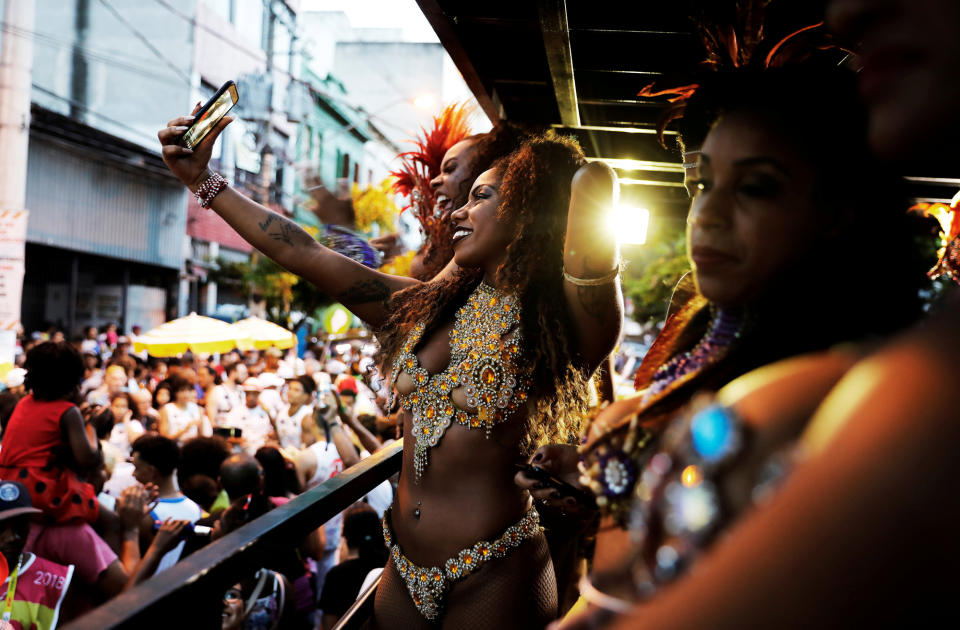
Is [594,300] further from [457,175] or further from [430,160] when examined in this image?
[430,160]

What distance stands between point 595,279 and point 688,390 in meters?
0.97

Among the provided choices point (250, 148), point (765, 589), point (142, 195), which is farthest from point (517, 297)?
point (250, 148)

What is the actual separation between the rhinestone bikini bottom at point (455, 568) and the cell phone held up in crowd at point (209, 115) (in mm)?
1666

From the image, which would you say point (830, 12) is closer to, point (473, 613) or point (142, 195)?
point (473, 613)

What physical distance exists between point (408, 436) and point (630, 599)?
5.97ft

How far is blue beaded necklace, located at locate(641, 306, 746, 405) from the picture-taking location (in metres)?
1.15

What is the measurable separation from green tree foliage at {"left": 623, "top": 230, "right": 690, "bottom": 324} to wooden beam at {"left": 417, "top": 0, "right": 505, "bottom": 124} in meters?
15.5

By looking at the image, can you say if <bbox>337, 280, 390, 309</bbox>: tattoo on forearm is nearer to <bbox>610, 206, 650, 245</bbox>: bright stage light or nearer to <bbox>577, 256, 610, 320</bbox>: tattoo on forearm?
<bbox>577, 256, 610, 320</bbox>: tattoo on forearm

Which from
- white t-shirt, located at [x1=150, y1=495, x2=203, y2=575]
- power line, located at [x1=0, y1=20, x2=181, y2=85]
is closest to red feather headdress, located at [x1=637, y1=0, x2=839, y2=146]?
white t-shirt, located at [x1=150, y1=495, x2=203, y2=575]

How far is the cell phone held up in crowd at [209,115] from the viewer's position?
260 cm

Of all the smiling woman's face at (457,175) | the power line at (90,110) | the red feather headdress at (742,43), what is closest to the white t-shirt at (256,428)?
the smiling woman's face at (457,175)

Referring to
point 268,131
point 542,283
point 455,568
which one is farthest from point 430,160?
point 268,131

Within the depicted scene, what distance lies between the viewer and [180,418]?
8148mm

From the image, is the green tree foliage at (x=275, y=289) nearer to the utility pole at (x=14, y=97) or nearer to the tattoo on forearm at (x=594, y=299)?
the utility pole at (x=14, y=97)
